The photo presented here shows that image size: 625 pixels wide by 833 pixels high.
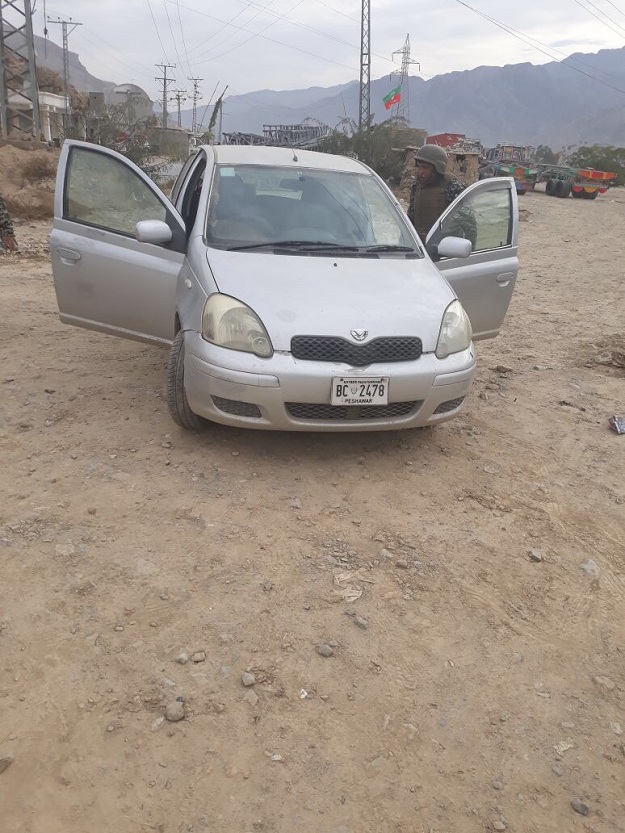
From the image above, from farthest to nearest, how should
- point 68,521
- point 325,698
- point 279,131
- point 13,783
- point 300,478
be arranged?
point 279,131 < point 300,478 < point 68,521 < point 325,698 < point 13,783

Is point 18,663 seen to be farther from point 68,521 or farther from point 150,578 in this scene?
point 68,521

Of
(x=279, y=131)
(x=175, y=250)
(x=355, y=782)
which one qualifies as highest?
(x=279, y=131)

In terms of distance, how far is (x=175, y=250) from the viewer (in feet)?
15.1

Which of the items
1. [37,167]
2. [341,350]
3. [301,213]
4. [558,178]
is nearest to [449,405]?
[341,350]

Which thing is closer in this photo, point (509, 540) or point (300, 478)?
point (509, 540)

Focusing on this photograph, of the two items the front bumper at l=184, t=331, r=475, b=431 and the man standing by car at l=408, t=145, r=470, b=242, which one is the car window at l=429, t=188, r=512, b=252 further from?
the front bumper at l=184, t=331, r=475, b=431

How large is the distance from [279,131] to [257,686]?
2469 inches

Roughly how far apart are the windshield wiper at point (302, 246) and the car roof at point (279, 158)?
81 centimetres

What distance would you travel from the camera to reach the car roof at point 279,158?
5.06m

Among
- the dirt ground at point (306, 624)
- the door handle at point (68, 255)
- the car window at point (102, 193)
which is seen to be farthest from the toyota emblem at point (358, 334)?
the door handle at point (68, 255)

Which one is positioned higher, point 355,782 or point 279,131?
point 279,131

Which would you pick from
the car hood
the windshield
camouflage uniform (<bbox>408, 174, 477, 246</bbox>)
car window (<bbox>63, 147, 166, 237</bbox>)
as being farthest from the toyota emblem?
camouflage uniform (<bbox>408, 174, 477, 246</bbox>)

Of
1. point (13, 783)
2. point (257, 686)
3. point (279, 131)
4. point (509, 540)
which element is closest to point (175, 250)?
point (509, 540)

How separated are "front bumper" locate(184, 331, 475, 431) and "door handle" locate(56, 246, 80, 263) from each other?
1.24 meters
